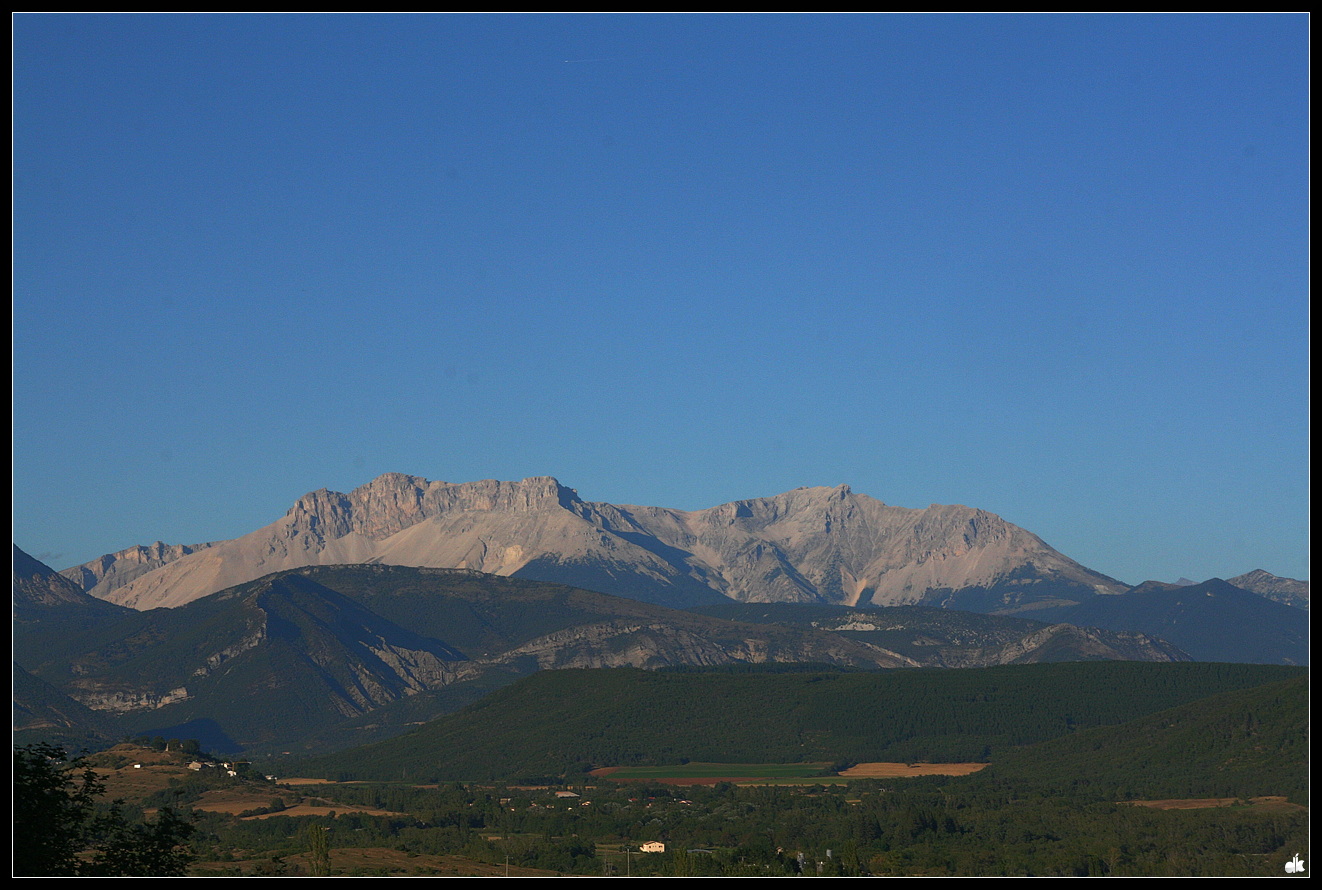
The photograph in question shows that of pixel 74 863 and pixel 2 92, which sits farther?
pixel 74 863

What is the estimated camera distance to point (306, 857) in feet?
638
